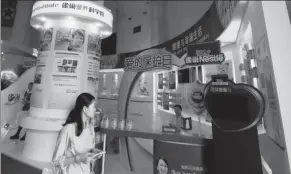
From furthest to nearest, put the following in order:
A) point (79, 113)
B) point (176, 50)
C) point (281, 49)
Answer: point (176, 50)
point (79, 113)
point (281, 49)

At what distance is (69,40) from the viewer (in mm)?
2066

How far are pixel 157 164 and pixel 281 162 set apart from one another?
1.03 m

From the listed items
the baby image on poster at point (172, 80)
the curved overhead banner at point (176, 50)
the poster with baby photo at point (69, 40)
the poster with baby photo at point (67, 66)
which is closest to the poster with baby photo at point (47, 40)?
the poster with baby photo at point (69, 40)

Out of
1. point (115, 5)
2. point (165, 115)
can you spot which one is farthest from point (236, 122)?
point (115, 5)

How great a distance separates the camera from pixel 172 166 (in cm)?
145

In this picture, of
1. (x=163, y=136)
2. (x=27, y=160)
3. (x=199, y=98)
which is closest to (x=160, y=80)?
(x=199, y=98)

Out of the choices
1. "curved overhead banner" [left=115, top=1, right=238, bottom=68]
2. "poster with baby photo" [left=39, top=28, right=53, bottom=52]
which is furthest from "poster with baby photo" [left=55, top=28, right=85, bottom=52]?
"curved overhead banner" [left=115, top=1, right=238, bottom=68]

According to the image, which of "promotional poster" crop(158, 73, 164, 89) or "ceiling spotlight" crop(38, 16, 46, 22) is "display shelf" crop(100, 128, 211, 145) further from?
"ceiling spotlight" crop(38, 16, 46, 22)

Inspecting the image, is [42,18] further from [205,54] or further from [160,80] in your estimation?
[205,54]

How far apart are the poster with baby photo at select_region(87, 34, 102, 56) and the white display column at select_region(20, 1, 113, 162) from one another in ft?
0.08

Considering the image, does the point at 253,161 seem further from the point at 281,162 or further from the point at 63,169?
the point at 63,169

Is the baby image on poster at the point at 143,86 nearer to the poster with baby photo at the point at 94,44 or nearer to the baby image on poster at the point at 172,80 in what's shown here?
the baby image on poster at the point at 172,80

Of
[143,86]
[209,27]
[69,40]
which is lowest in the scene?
[143,86]

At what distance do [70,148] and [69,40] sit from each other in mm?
1434
